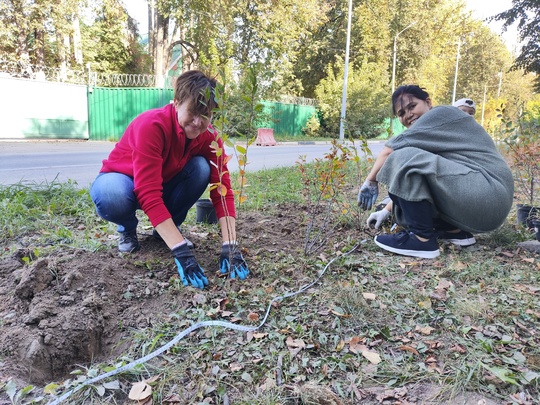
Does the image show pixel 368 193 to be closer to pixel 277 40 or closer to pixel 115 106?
pixel 115 106

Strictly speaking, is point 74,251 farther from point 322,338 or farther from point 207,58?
point 207,58

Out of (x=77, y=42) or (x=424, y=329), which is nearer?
(x=424, y=329)

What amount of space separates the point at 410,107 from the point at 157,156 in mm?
1776

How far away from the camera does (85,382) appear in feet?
4.47

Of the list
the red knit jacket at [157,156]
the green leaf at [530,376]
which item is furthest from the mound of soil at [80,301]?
the green leaf at [530,376]

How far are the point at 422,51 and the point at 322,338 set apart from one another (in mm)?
30381

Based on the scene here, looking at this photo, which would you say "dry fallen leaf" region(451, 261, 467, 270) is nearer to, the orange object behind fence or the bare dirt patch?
the bare dirt patch

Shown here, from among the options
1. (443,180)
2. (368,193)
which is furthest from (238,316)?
(368,193)

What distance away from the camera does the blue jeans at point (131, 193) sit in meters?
2.30

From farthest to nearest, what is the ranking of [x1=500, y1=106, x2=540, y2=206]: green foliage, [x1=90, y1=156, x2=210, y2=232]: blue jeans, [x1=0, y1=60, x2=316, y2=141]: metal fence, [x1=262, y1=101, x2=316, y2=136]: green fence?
[x1=262, y1=101, x2=316, y2=136]: green fence < [x1=0, y1=60, x2=316, y2=141]: metal fence < [x1=500, y1=106, x2=540, y2=206]: green foliage < [x1=90, y1=156, x2=210, y2=232]: blue jeans

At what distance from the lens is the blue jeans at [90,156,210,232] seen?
2.30 metres

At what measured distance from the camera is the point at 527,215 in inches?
127

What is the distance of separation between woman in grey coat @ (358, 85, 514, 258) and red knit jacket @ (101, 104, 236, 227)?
107 cm

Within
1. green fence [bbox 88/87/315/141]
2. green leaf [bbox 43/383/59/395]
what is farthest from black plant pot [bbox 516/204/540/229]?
green fence [bbox 88/87/315/141]
